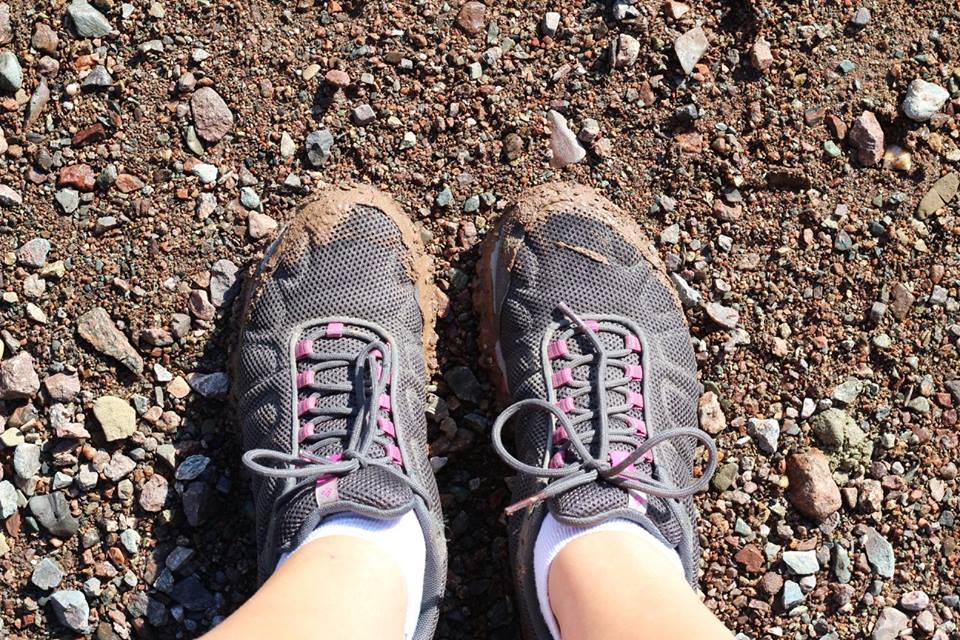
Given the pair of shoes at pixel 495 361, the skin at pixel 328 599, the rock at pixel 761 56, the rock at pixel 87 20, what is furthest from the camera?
the rock at pixel 761 56

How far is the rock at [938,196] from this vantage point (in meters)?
2.79

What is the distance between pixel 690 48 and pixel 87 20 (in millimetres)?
1859

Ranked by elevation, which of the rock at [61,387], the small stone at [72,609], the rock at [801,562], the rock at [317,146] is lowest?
the small stone at [72,609]

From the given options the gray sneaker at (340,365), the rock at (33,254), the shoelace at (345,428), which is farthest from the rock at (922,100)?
the rock at (33,254)

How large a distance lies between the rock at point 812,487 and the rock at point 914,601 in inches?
13.3

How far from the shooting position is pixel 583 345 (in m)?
2.60

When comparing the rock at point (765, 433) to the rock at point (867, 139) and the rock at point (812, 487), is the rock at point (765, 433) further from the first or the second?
the rock at point (867, 139)

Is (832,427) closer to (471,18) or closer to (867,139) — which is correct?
(867,139)

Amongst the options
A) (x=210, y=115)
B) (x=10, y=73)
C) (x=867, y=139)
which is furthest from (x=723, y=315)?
(x=10, y=73)

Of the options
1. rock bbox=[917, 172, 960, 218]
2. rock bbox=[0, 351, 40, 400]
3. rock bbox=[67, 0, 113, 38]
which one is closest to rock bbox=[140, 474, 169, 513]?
rock bbox=[0, 351, 40, 400]

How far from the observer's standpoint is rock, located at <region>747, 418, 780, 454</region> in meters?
2.70

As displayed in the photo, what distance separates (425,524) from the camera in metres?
2.35

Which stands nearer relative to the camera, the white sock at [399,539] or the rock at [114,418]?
the white sock at [399,539]

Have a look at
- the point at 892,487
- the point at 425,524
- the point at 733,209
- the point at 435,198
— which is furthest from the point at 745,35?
the point at 425,524
